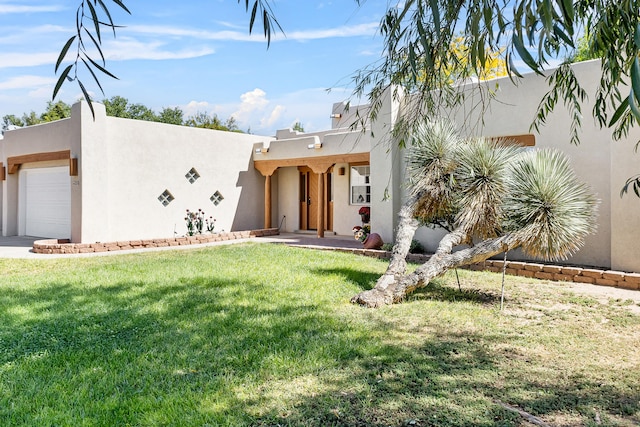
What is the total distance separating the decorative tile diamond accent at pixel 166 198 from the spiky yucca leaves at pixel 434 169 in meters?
9.91

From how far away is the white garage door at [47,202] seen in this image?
15.0 m

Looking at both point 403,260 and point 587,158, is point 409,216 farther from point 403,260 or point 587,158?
point 587,158

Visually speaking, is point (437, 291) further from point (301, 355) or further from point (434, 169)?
point (301, 355)

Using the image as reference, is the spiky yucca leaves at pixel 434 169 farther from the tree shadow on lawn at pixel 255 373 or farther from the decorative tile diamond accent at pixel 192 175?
the decorative tile diamond accent at pixel 192 175

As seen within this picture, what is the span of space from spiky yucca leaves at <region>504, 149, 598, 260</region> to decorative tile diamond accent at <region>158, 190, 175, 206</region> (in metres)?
11.7

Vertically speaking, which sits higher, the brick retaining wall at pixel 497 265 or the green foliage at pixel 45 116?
the green foliage at pixel 45 116

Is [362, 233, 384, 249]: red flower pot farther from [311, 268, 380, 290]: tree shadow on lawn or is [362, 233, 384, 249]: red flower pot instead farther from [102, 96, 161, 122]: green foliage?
[102, 96, 161, 122]: green foliage

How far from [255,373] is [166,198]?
40.8 feet

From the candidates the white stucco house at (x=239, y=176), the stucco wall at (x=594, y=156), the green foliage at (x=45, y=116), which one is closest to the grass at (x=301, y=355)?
the stucco wall at (x=594, y=156)

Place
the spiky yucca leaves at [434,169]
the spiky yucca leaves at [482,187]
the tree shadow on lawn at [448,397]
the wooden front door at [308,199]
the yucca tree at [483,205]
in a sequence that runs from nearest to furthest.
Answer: the tree shadow on lawn at [448,397]
the yucca tree at [483,205]
the spiky yucca leaves at [482,187]
the spiky yucca leaves at [434,169]
the wooden front door at [308,199]

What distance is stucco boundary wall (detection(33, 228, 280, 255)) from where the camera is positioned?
488 inches

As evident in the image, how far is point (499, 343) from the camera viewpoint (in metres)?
5.07

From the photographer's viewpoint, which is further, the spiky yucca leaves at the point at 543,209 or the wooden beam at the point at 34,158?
the wooden beam at the point at 34,158

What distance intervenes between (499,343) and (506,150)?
409 centimetres
